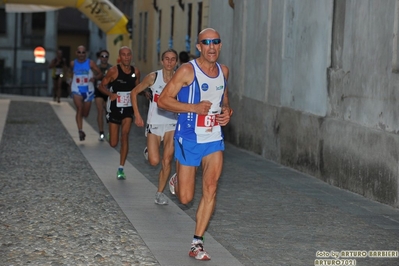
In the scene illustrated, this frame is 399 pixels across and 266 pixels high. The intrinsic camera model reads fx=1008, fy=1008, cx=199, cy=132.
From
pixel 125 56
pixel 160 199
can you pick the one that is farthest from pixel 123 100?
pixel 160 199

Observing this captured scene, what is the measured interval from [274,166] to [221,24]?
738 centimetres

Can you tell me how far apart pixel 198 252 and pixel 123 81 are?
662 cm

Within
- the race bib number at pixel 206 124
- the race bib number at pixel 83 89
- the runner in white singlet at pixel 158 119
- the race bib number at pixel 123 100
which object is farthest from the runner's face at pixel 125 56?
the race bib number at pixel 83 89

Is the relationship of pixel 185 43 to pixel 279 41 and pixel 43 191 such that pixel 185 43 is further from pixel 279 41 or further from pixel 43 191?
pixel 43 191

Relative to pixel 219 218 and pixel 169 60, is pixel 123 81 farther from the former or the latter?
pixel 219 218

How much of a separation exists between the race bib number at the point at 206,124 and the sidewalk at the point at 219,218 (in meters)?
0.99

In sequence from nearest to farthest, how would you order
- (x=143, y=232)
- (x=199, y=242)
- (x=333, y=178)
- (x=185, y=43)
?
(x=199, y=242)
(x=143, y=232)
(x=333, y=178)
(x=185, y=43)

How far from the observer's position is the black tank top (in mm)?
14055

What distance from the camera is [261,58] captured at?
18.6m

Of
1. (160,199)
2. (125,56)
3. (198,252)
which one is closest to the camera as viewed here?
(198,252)

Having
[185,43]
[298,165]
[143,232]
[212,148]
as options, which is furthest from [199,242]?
[185,43]

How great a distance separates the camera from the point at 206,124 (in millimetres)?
7965

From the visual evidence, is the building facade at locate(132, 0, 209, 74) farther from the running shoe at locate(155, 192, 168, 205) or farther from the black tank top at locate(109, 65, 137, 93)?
the running shoe at locate(155, 192, 168, 205)

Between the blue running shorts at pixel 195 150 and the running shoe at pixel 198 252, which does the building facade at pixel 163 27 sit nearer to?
the blue running shorts at pixel 195 150
